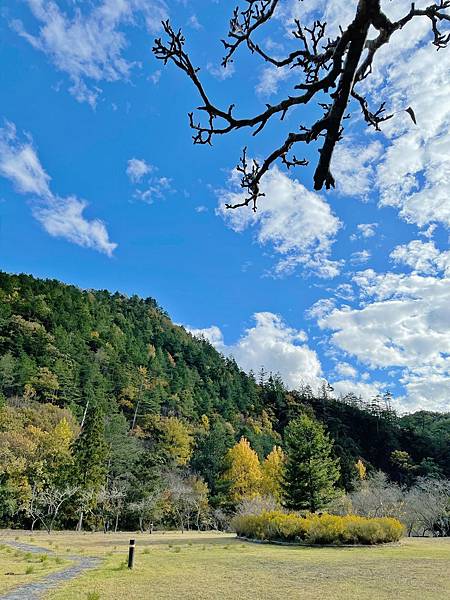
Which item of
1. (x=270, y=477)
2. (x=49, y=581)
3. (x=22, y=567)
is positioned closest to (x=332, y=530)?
(x=22, y=567)

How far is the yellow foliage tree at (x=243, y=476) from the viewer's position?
42500mm

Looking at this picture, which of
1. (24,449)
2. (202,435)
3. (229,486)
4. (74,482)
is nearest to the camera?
(74,482)

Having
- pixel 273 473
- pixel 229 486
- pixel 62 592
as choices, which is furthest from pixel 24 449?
pixel 62 592

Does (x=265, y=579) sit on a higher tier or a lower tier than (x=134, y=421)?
lower

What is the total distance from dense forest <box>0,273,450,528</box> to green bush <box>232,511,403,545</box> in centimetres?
1611

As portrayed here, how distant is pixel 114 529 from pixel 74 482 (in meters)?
6.47

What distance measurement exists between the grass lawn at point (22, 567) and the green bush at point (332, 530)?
1161 cm

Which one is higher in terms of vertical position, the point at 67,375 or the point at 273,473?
the point at 67,375

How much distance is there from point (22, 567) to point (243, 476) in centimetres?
3318

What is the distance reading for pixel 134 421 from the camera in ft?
197

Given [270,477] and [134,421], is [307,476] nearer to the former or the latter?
[270,477]

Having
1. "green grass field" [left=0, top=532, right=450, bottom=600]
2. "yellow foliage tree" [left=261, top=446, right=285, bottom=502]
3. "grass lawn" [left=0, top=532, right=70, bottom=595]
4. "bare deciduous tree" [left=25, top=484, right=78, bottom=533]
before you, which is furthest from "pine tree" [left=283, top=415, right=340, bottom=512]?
"grass lawn" [left=0, top=532, right=70, bottom=595]

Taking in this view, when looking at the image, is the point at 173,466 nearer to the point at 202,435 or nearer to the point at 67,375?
the point at 202,435

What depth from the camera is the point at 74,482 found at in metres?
33.1
